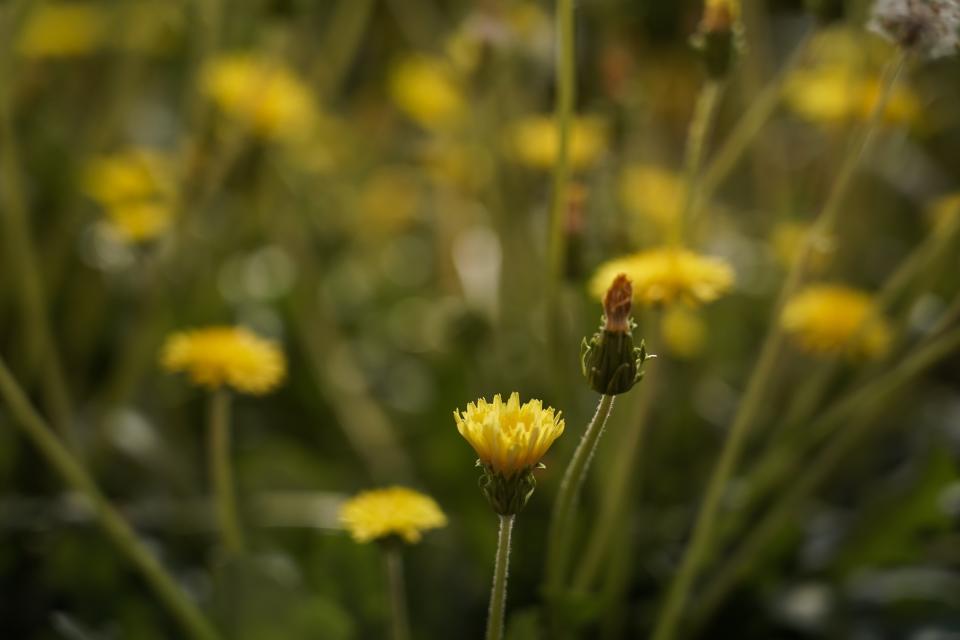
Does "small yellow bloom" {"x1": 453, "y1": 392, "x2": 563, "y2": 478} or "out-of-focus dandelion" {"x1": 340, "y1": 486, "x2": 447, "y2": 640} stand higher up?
"out-of-focus dandelion" {"x1": 340, "y1": 486, "x2": 447, "y2": 640}

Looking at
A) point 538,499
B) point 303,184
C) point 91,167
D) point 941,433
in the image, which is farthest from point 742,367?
point 91,167

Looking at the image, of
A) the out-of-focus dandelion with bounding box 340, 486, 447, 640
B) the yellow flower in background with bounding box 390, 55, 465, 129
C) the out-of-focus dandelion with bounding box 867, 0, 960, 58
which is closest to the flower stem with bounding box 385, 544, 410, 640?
the out-of-focus dandelion with bounding box 340, 486, 447, 640

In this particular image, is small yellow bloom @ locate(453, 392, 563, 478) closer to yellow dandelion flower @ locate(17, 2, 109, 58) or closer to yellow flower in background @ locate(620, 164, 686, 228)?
yellow flower in background @ locate(620, 164, 686, 228)

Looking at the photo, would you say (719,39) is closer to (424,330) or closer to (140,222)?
(140,222)

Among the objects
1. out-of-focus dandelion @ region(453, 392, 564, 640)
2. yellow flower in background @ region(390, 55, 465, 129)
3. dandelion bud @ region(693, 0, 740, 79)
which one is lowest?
out-of-focus dandelion @ region(453, 392, 564, 640)

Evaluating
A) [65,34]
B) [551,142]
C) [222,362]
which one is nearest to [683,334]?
[551,142]

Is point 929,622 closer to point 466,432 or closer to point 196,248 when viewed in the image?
point 466,432
